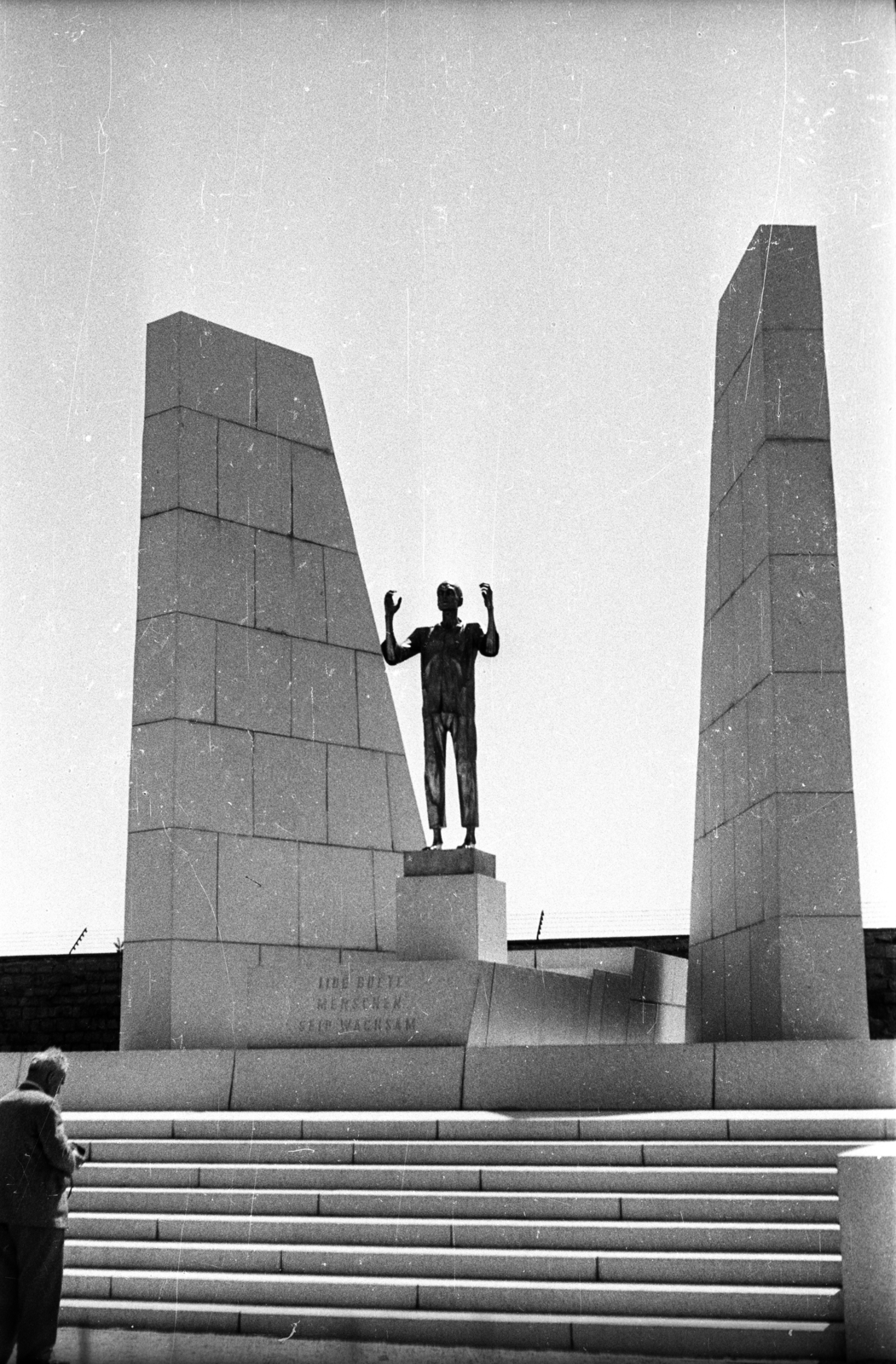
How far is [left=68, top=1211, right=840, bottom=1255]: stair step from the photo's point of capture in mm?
8148

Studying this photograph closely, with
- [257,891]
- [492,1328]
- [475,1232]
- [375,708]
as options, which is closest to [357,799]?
[375,708]

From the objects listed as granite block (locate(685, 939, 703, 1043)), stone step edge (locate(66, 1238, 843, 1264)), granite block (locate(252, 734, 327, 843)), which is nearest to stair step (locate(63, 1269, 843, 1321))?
stone step edge (locate(66, 1238, 843, 1264))

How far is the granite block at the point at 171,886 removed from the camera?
48.9 feet

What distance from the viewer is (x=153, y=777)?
1524 centimetres

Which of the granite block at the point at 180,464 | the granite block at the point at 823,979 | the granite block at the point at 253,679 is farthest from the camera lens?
the granite block at the point at 180,464

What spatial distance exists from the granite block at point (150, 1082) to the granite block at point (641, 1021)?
470 cm

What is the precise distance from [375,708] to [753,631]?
554 cm

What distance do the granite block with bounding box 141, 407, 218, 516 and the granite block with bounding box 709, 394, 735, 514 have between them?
16.3 feet

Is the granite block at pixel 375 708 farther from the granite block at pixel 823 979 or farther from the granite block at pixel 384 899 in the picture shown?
the granite block at pixel 823 979

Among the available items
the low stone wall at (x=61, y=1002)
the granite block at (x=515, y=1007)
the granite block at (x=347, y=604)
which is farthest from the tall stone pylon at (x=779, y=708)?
the low stone wall at (x=61, y=1002)

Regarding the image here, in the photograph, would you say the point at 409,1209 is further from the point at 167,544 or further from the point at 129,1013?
the point at 167,544

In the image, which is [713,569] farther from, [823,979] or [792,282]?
[823,979]

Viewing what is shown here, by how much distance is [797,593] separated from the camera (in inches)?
478

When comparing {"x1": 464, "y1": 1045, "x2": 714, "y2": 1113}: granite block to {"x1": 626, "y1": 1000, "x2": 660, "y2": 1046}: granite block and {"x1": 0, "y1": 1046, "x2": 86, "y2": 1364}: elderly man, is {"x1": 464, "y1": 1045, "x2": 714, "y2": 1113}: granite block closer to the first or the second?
{"x1": 0, "y1": 1046, "x2": 86, "y2": 1364}: elderly man
